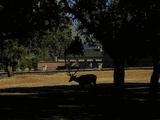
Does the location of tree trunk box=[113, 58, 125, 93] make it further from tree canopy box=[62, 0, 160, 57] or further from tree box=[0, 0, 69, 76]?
tree box=[0, 0, 69, 76]

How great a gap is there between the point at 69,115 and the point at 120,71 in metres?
7.64

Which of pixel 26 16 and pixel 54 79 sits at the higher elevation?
pixel 26 16

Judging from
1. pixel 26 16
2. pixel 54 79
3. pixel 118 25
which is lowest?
pixel 54 79

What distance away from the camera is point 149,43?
27141 millimetres

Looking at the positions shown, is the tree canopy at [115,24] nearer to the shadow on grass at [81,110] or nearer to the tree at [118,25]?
the tree at [118,25]

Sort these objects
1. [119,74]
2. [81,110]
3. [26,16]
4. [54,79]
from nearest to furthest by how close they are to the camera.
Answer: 1. [81,110]
2. [26,16]
3. [119,74]
4. [54,79]

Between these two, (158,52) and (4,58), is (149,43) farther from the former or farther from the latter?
(4,58)

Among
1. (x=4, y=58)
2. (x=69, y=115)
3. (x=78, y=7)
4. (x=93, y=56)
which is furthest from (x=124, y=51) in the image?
(x=93, y=56)

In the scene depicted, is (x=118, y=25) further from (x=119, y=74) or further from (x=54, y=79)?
(x=54, y=79)

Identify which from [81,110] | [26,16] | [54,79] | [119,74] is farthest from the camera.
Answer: [54,79]

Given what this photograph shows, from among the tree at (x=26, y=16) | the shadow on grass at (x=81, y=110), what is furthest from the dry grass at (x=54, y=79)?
the shadow on grass at (x=81, y=110)

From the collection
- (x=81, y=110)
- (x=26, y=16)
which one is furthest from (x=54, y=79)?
(x=81, y=110)

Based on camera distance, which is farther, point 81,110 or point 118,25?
point 118,25

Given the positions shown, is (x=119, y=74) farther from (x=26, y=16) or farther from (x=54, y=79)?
(x=54, y=79)
